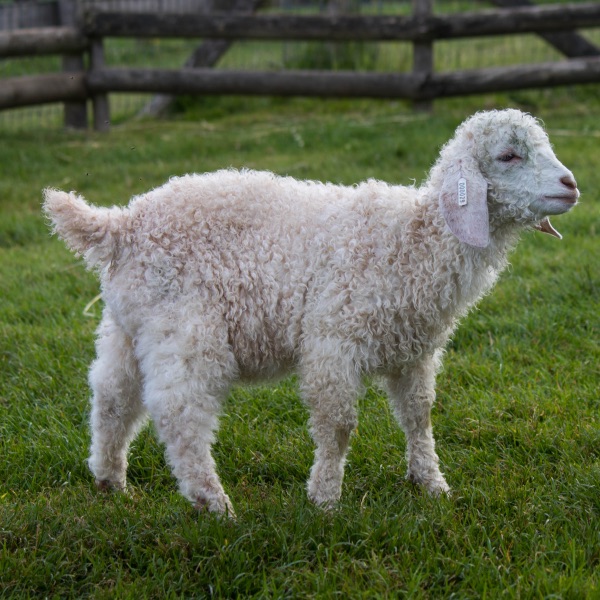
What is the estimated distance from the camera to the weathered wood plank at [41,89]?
9.30 metres

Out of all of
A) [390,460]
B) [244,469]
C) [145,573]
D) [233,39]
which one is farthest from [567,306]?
[233,39]

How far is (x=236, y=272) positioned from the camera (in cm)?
332

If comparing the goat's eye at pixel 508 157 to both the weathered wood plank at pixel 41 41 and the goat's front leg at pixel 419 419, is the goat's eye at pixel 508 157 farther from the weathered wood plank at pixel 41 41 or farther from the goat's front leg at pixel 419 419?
the weathered wood plank at pixel 41 41

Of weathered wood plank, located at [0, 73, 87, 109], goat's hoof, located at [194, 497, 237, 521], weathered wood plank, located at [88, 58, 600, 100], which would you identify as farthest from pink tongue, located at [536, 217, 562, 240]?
weathered wood plank, located at [0, 73, 87, 109]

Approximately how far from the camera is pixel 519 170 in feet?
10.7

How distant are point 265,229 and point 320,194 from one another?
29 centimetres

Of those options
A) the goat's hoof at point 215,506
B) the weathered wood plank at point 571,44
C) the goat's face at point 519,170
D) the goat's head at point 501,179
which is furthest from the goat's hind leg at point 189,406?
the weathered wood plank at point 571,44

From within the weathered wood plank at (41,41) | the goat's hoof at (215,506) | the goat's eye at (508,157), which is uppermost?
the goat's eye at (508,157)

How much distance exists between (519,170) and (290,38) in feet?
23.5

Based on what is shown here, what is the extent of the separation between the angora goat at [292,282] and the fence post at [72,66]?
720 centimetres

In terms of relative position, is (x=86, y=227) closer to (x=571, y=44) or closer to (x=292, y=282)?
(x=292, y=282)

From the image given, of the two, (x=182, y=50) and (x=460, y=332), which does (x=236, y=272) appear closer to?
(x=460, y=332)

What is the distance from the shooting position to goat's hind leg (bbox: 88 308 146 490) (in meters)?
3.43

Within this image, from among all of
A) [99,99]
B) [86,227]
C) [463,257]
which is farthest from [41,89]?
[463,257]
